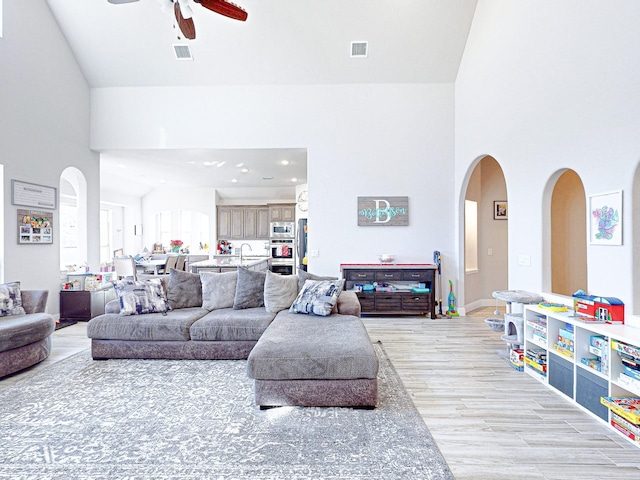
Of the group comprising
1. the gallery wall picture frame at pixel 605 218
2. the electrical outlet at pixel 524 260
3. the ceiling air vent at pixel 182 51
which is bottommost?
the electrical outlet at pixel 524 260

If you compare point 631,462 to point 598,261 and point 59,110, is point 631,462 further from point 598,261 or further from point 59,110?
point 59,110

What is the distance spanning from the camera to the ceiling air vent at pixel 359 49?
17.2ft

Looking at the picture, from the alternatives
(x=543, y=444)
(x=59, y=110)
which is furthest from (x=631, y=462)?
(x=59, y=110)

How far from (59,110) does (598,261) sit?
6.92m

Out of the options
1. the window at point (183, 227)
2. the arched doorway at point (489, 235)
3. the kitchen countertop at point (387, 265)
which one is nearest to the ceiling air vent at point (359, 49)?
the arched doorway at point (489, 235)

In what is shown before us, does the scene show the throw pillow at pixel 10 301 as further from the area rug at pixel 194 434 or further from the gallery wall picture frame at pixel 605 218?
the gallery wall picture frame at pixel 605 218

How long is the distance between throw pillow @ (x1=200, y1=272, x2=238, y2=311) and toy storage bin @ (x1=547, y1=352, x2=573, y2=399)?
3.25 m

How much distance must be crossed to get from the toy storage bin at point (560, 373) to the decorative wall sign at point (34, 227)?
619 centimetres

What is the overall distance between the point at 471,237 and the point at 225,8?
523cm

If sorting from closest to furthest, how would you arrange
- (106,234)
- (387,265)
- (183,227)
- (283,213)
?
(387,265) < (106,234) < (283,213) < (183,227)

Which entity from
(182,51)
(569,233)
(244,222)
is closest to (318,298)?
(569,233)

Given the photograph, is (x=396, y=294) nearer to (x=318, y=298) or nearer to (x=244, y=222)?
(x=318, y=298)

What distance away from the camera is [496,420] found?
8.18ft

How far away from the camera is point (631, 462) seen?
2.04m
